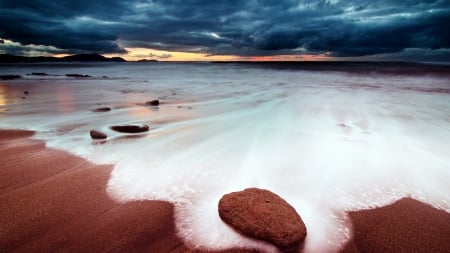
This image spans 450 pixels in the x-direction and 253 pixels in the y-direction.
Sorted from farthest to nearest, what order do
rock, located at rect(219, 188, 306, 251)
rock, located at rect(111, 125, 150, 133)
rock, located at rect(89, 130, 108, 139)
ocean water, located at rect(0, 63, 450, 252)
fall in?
rock, located at rect(111, 125, 150, 133), rock, located at rect(89, 130, 108, 139), ocean water, located at rect(0, 63, 450, 252), rock, located at rect(219, 188, 306, 251)

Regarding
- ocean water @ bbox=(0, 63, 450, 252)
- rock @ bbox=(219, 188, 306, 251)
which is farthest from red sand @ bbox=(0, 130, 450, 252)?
rock @ bbox=(219, 188, 306, 251)

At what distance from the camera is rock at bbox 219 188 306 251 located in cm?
188

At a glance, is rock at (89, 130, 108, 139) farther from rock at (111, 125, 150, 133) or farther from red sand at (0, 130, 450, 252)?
red sand at (0, 130, 450, 252)

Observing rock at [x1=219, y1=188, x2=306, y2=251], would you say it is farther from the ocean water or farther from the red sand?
the red sand

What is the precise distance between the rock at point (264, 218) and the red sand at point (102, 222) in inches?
16.3

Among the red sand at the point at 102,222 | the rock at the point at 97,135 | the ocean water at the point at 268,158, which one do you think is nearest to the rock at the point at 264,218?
the ocean water at the point at 268,158

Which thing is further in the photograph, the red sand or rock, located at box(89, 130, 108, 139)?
rock, located at box(89, 130, 108, 139)

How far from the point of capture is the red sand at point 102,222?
1913 millimetres

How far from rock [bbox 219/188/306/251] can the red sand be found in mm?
414

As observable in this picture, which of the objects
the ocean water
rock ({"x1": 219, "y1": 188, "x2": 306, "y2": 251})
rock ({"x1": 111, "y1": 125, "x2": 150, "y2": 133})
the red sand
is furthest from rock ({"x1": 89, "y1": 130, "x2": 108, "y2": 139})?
rock ({"x1": 219, "y1": 188, "x2": 306, "y2": 251})

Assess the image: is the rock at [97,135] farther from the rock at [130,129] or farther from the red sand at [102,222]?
the red sand at [102,222]

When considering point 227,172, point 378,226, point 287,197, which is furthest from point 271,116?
point 378,226

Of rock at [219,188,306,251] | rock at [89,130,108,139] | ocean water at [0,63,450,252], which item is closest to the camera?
rock at [219,188,306,251]

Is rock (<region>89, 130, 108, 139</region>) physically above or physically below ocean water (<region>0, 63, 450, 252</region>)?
above
